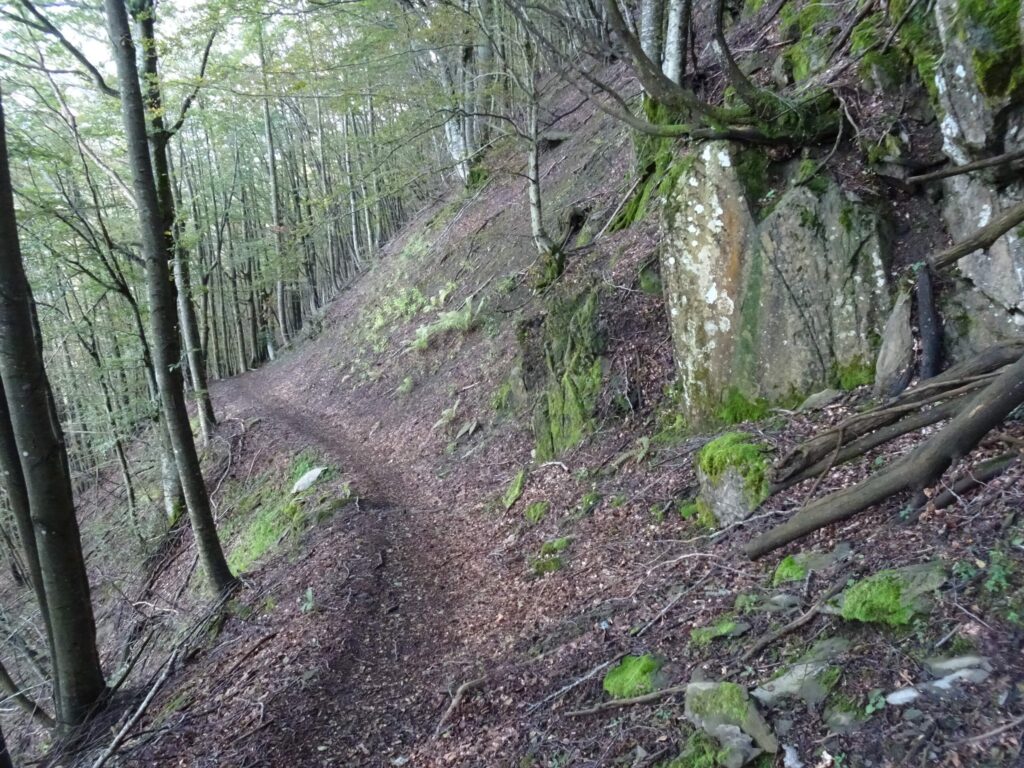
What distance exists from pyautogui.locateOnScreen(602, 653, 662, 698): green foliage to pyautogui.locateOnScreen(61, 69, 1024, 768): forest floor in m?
0.08

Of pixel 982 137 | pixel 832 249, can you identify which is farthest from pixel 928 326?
pixel 982 137

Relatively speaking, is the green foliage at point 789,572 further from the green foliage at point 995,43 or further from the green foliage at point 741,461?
the green foliage at point 995,43

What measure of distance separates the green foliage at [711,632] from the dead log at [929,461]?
72 cm

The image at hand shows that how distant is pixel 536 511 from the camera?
7.59 meters

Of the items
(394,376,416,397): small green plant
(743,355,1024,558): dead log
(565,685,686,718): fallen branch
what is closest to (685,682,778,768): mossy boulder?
(565,685,686,718): fallen branch

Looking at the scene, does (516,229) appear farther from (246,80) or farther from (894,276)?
(894,276)

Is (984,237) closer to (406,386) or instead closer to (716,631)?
(716,631)

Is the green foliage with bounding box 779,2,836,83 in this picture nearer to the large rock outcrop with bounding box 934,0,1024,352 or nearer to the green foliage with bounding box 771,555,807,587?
the large rock outcrop with bounding box 934,0,1024,352

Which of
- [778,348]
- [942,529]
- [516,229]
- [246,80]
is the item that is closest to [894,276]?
[778,348]

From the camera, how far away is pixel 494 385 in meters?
11.3

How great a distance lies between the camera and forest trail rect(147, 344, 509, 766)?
191 inches

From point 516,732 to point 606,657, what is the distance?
79cm

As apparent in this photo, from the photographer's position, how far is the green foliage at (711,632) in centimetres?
380

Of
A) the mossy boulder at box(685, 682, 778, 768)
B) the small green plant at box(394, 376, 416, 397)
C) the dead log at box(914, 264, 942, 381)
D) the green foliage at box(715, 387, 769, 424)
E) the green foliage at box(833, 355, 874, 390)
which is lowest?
the mossy boulder at box(685, 682, 778, 768)
